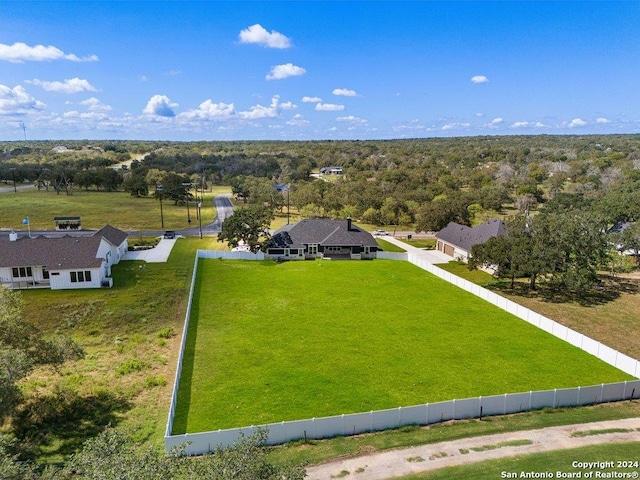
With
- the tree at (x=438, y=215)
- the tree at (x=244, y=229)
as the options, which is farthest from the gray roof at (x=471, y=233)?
the tree at (x=244, y=229)

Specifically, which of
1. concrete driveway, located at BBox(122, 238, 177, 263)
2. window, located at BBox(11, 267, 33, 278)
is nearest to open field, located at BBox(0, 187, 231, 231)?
concrete driveway, located at BBox(122, 238, 177, 263)

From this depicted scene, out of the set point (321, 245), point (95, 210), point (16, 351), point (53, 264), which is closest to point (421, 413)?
point (16, 351)

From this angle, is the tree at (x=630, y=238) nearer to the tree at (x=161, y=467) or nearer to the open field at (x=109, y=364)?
the open field at (x=109, y=364)

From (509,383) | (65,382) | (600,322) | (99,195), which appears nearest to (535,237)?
(600,322)

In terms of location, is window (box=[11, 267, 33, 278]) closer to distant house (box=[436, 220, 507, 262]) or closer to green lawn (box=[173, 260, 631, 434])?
green lawn (box=[173, 260, 631, 434])

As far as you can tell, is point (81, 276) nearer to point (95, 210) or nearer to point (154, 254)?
point (154, 254)
